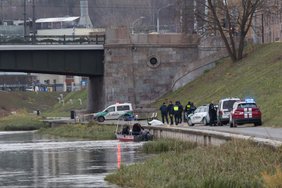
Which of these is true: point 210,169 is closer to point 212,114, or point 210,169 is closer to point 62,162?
point 62,162

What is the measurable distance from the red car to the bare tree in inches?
1203

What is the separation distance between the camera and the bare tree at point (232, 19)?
83.9 m

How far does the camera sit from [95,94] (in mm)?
96438

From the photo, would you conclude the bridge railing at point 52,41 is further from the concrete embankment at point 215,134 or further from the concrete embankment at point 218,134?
the concrete embankment at point 215,134

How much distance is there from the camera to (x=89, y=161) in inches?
1813

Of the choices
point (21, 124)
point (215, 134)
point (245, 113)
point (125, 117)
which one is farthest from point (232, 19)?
point (215, 134)

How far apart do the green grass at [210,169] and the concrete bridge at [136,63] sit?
169 feet

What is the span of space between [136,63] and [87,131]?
14.9 meters

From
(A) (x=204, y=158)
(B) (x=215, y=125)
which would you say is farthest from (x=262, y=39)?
(A) (x=204, y=158)

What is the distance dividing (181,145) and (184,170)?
15118 millimetres

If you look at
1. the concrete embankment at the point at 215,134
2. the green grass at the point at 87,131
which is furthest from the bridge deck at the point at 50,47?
the concrete embankment at the point at 215,134

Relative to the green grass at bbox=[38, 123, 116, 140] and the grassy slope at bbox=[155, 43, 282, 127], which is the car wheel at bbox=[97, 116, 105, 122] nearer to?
the green grass at bbox=[38, 123, 116, 140]

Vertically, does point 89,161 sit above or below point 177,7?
below

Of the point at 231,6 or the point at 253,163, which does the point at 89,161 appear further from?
the point at 231,6
